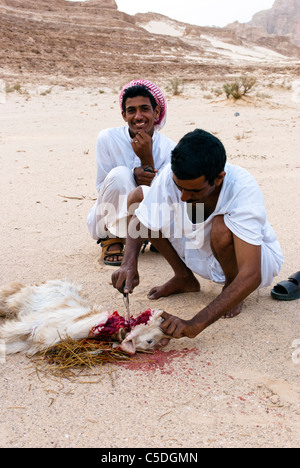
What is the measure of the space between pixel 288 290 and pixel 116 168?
1428 mm

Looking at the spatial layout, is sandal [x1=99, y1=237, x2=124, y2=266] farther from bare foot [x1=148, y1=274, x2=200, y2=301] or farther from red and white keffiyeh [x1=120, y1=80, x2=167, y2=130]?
red and white keffiyeh [x1=120, y1=80, x2=167, y2=130]

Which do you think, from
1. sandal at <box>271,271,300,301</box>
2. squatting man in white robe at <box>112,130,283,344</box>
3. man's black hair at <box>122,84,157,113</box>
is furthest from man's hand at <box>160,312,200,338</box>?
man's black hair at <box>122,84,157,113</box>

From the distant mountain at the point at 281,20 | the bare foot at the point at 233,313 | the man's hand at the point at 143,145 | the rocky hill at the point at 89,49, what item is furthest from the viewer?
the distant mountain at the point at 281,20

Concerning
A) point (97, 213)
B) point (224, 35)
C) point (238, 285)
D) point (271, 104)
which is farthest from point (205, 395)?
point (224, 35)

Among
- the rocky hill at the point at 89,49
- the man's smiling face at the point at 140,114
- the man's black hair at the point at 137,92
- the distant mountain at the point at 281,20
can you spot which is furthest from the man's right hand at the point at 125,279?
the distant mountain at the point at 281,20

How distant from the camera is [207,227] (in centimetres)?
242

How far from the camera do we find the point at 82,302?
8.32 ft

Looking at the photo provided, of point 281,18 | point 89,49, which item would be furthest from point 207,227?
point 281,18

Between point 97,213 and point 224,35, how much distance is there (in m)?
54.0

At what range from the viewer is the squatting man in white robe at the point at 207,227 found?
6.93 ft

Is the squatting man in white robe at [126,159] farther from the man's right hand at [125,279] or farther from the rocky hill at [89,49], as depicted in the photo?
the rocky hill at [89,49]

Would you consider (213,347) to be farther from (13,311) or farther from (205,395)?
(13,311)

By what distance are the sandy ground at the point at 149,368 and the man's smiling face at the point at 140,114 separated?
94cm

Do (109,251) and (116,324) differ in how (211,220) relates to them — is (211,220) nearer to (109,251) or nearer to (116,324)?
(116,324)
